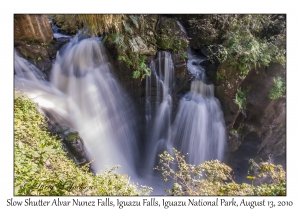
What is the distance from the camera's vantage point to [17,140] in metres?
2.89

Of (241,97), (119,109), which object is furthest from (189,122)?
(119,109)

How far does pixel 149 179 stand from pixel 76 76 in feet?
14.6

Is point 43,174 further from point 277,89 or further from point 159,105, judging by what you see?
point 277,89

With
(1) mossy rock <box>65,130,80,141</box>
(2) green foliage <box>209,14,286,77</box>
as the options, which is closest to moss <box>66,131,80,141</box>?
(1) mossy rock <box>65,130,80,141</box>

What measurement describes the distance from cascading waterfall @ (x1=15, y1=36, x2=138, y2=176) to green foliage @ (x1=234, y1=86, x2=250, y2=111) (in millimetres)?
4119

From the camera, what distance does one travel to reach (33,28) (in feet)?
17.2

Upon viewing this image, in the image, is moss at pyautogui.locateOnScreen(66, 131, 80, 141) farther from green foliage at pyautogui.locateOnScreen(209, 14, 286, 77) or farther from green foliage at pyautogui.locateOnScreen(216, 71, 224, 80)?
green foliage at pyautogui.locateOnScreen(216, 71, 224, 80)

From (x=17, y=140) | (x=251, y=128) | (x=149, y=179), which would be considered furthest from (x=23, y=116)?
(x=251, y=128)

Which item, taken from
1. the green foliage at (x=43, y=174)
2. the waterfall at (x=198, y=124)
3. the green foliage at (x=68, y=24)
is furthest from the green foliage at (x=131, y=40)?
the green foliage at (x=43, y=174)

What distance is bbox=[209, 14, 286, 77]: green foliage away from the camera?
616 cm

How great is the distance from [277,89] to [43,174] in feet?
24.8
